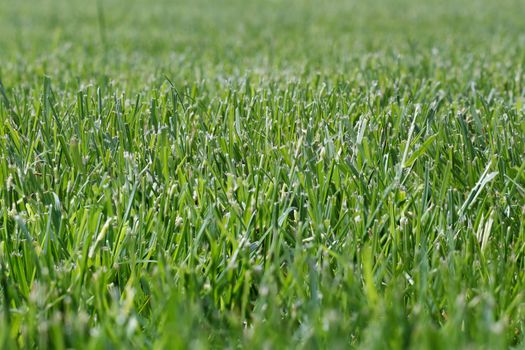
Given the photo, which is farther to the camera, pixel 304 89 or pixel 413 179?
pixel 304 89

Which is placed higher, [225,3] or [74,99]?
[74,99]

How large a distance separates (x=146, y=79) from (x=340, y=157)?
6.11 feet

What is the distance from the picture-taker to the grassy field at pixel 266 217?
122 centimetres

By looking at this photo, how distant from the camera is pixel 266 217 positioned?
5.46ft

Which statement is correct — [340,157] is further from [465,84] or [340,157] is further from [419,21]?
[419,21]

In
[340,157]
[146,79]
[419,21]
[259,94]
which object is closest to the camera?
[340,157]

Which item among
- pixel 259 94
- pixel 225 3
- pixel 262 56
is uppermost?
pixel 259 94

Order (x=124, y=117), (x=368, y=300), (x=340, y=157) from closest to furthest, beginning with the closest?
1. (x=368, y=300)
2. (x=340, y=157)
3. (x=124, y=117)

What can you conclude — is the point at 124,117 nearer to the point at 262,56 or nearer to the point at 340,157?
the point at 340,157

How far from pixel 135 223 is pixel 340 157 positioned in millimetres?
562

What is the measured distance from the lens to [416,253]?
1.51m

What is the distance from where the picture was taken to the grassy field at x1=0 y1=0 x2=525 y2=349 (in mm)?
1224

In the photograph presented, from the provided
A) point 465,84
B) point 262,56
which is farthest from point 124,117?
point 262,56

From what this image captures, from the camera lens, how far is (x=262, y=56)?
16.0ft
